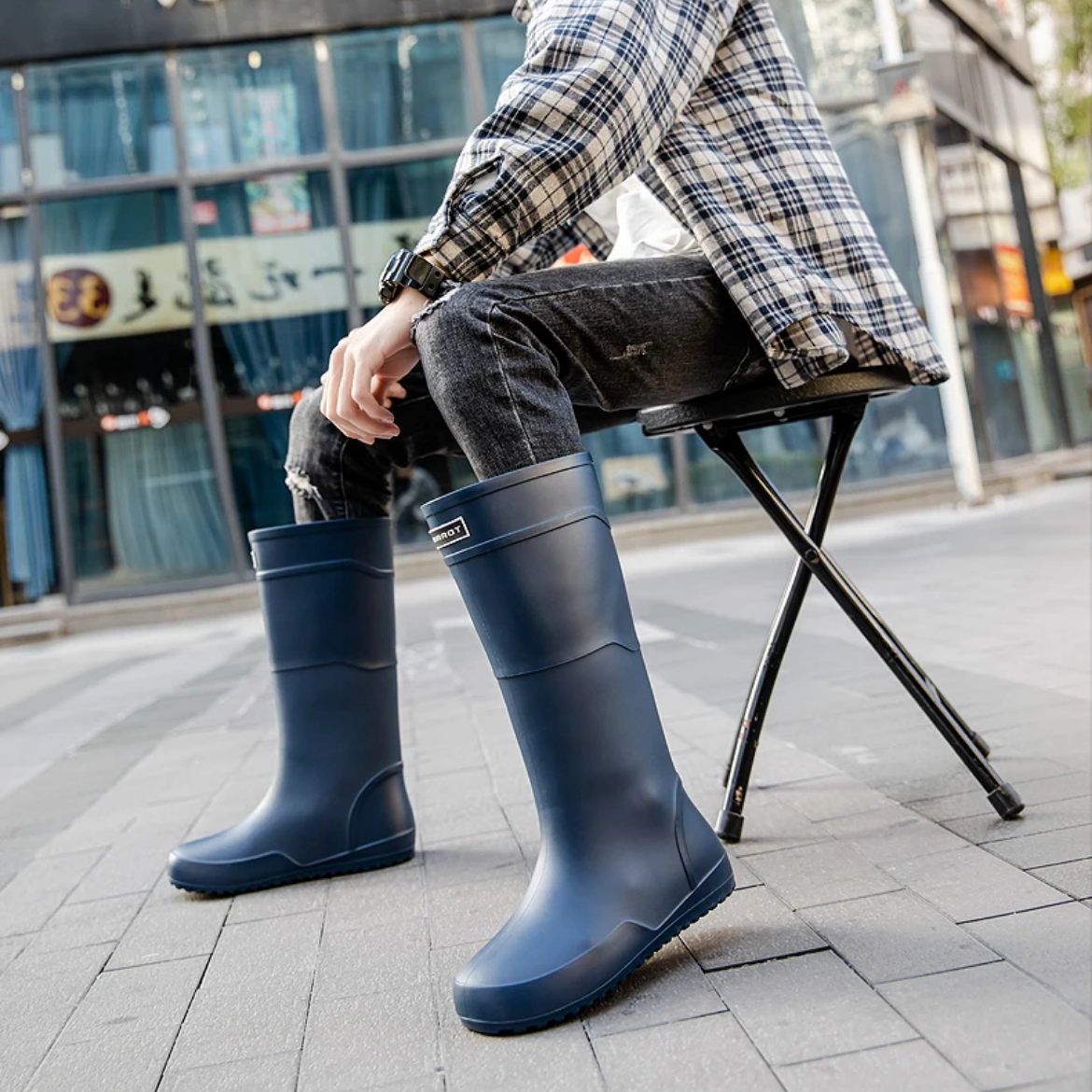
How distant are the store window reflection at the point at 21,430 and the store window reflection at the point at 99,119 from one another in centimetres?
64

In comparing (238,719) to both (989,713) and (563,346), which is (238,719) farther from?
(563,346)

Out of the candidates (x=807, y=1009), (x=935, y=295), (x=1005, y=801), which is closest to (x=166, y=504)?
(x=935, y=295)

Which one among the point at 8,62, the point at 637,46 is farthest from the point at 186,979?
the point at 8,62

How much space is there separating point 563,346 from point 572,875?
0.67m

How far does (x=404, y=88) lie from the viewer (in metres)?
11.5

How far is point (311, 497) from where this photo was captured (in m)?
2.04

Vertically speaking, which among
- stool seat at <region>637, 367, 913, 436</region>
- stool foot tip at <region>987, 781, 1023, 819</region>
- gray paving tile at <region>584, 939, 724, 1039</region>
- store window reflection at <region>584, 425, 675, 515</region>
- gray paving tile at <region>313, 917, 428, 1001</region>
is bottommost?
gray paving tile at <region>584, 939, 724, 1039</region>

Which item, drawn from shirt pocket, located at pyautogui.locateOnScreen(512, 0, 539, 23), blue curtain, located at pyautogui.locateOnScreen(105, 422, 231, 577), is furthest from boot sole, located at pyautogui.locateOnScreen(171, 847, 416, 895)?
blue curtain, located at pyautogui.locateOnScreen(105, 422, 231, 577)

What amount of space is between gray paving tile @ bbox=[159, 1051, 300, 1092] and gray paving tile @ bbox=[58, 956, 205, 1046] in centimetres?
16

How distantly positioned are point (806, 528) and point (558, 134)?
83 cm

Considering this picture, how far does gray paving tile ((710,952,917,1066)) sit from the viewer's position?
46.4 inches

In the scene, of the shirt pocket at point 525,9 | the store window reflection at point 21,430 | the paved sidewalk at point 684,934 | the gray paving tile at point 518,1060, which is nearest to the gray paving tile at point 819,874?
the paved sidewalk at point 684,934

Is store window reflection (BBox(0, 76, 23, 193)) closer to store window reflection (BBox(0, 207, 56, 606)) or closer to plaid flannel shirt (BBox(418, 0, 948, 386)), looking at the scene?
store window reflection (BBox(0, 207, 56, 606))

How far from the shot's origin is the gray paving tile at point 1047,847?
1.63m
